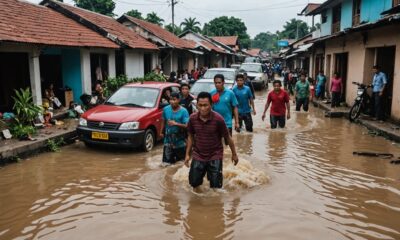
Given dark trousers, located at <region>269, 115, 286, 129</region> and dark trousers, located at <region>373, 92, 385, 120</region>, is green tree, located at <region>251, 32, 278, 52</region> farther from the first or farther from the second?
dark trousers, located at <region>269, 115, 286, 129</region>

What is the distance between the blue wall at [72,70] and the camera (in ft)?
48.7

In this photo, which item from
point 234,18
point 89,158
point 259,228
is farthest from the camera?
point 234,18

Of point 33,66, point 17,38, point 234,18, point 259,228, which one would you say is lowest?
point 259,228

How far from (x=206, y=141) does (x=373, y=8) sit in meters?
15.9

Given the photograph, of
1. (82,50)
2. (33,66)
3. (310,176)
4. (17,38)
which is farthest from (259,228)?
(82,50)

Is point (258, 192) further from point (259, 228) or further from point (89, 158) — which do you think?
point (89, 158)

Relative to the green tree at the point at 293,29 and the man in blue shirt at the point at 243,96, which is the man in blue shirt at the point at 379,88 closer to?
the man in blue shirt at the point at 243,96

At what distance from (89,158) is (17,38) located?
4.26m

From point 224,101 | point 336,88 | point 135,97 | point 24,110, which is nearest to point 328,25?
point 336,88

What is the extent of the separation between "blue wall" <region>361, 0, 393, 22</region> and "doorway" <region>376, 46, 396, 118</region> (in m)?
3.85

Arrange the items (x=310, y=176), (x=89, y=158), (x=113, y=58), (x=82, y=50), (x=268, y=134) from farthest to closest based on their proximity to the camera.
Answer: (x=113, y=58) < (x=82, y=50) < (x=268, y=134) < (x=89, y=158) < (x=310, y=176)

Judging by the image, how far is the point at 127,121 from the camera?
8539mm

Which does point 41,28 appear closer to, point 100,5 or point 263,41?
point 100,5

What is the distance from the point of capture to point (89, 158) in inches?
329
